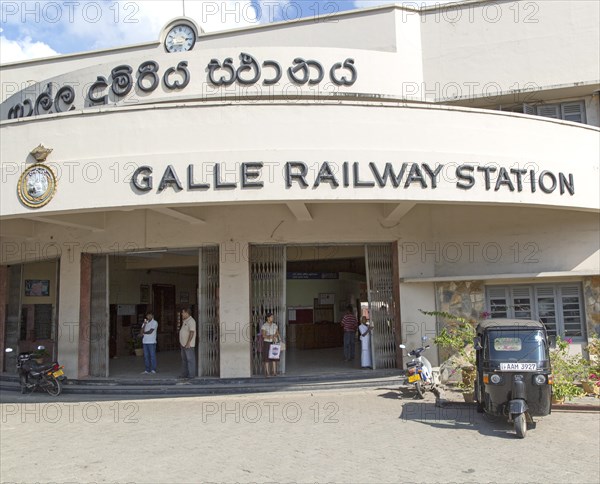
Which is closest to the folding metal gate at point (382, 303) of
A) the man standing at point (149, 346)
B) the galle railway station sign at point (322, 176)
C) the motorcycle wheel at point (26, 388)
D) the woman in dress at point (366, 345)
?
the woman in dress at point (366, 345)

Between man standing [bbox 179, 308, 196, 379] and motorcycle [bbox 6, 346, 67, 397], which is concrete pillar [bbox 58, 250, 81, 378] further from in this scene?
man standing [bbox 179, 308, 196, 379]

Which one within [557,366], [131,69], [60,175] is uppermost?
[131,69]

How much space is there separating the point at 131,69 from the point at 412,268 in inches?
309

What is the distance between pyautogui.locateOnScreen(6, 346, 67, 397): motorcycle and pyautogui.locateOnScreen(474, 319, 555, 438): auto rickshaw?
Result: 337 inches

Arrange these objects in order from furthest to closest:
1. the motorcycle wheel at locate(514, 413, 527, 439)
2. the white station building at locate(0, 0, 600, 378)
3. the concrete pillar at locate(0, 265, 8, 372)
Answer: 1. the concrete pillar at locate(0, 265, 8, 372)
2. the white station building at locate(0, 0, 600, 378)
3. the motorcycle wheel at locate(514, 413, 527, 439)

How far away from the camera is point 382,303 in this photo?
12.4 meters

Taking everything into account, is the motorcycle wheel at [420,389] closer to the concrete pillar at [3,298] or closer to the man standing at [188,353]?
the man standing at [188,353]

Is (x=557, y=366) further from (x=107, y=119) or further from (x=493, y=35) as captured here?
(x=107, y=119)

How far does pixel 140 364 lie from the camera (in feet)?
50.3

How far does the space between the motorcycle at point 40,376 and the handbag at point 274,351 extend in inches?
177

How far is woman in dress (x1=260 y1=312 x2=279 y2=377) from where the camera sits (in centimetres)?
1177

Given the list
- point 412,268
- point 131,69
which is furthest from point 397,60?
point 131,69

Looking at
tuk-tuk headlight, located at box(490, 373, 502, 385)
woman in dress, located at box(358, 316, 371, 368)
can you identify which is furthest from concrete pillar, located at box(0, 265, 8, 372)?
tuk-tuk headlight, located at box(490, 373, 502, 385)

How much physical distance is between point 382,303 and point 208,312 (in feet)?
12.9
